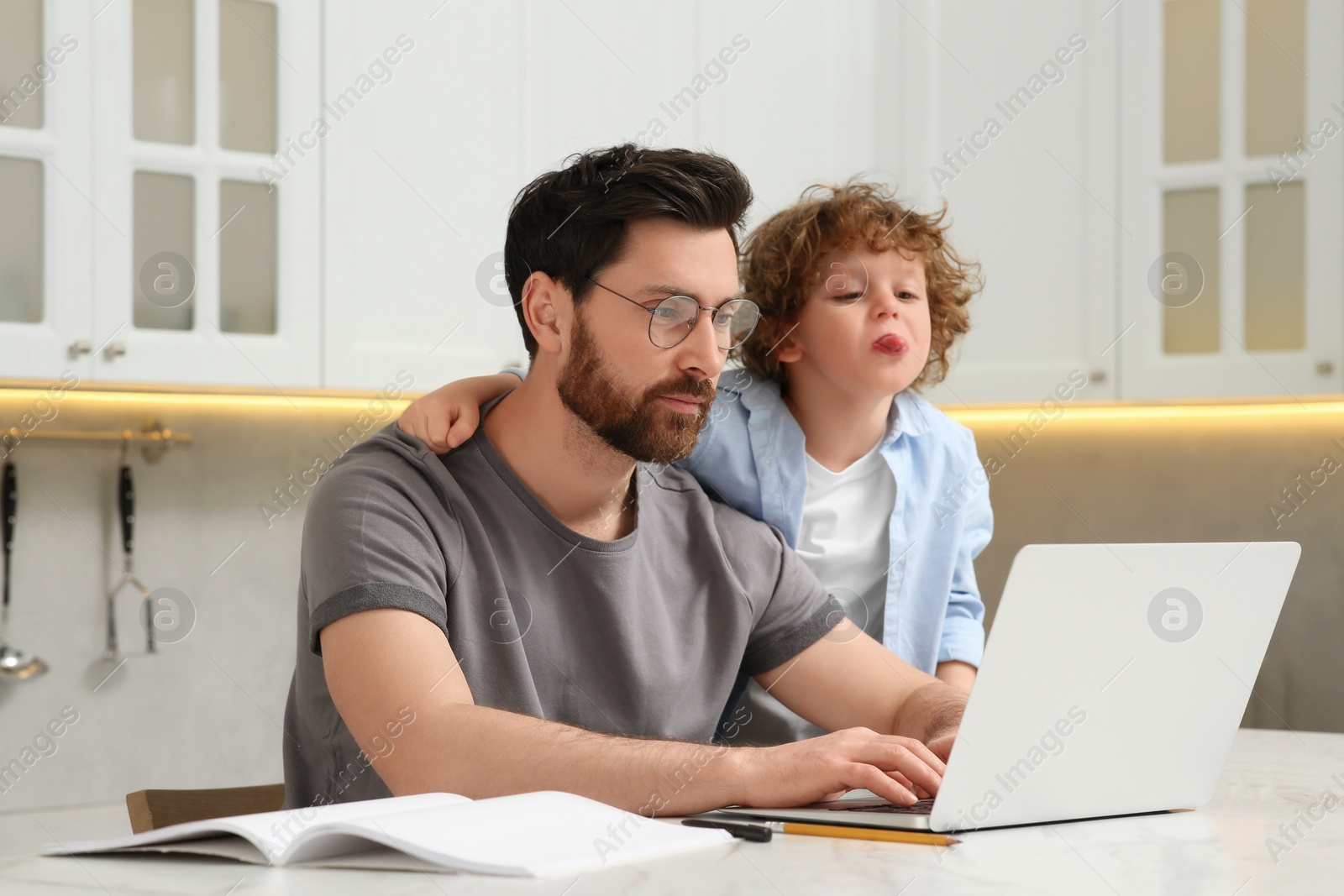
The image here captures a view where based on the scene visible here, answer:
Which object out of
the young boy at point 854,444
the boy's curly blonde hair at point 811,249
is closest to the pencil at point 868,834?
the young boy at point 854,444

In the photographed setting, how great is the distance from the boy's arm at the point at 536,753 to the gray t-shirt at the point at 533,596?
1.7 inches

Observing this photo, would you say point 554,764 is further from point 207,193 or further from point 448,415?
point 207,193

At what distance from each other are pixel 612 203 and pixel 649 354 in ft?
0.52

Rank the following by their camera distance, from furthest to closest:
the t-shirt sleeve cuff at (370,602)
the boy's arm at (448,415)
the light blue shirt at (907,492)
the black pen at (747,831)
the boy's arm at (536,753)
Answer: the light blue shirt at (907,492)
the boy's arm at (448,415)
the t-shirt sleeve cuff at (370,602)
the boy's arm at (536,753)
the black pen at (747,831)

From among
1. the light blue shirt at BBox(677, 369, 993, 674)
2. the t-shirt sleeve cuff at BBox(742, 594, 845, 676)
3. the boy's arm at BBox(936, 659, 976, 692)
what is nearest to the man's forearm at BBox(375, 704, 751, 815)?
the t-shirt sleeve cuff at BBox(742, 594, 845, 676)

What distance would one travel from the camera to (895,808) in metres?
0.82

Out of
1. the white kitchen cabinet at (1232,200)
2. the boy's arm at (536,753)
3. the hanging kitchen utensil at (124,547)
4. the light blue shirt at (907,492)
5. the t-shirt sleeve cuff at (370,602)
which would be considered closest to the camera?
the boy's arm at (536,753)

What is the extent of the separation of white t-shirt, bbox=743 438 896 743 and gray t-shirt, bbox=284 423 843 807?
0.13 meters

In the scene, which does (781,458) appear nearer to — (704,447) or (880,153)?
(704,447)

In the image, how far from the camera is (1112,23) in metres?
2.31

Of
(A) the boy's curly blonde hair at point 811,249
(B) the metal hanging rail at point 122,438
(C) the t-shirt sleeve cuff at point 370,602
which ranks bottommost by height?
(C) the t-shirt sleeve cuff at point 370,602

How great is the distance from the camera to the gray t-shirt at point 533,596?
1.09 meters

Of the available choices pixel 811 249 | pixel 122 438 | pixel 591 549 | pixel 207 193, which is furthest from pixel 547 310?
pixel 122 438

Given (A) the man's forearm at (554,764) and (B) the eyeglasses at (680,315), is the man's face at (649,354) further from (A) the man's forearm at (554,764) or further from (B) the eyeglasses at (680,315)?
(A) the man's forearm at (554,764)
